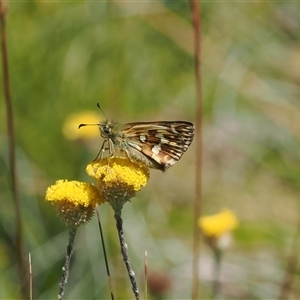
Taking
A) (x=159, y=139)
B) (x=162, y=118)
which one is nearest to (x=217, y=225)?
(x=159, y=139)

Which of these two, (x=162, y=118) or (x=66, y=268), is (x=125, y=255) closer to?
(x=66, y=268)

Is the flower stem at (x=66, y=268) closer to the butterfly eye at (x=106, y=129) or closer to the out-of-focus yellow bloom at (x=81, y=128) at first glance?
the butterfly eye at (x=106, y=129)

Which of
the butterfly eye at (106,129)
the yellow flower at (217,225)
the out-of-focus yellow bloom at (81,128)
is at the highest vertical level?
the out-of-focus yellow bloom at (81,128)

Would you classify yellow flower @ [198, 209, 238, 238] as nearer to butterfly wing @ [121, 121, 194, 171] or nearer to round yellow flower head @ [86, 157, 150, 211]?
butterfly wing @ [121, 121, 194, 171]

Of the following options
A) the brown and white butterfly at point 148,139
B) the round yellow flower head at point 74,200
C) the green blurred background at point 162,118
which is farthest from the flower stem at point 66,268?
the green blurred background at point 162,118

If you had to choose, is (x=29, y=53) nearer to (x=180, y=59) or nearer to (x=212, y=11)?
(x=180, y=59)

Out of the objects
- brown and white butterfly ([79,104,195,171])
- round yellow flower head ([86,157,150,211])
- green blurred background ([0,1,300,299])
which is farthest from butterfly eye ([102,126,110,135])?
green blurred background ([0,1,300,299])
